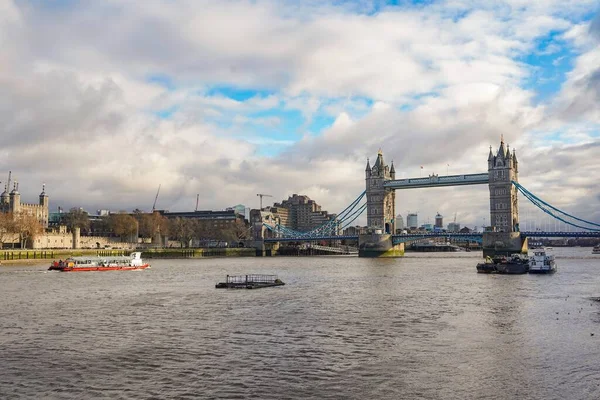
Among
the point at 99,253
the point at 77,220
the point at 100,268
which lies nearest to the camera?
the point at 100,268

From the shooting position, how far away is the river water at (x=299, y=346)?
18.8m

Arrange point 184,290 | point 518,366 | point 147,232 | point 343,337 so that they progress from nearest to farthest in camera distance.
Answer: point 518,366 < point 343,337 < point 184,290 < point 147,232

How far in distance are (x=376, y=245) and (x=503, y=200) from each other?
100 ft

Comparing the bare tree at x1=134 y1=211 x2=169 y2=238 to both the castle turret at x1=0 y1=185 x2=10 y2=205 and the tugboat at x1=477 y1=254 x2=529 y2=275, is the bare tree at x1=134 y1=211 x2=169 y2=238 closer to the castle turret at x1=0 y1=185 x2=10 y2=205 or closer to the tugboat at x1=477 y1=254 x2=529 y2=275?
the castle turret at x1=0 y1=185 x2=10 y2=205

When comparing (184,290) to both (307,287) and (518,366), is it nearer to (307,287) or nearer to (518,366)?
(307,287)

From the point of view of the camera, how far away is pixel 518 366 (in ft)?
70.3

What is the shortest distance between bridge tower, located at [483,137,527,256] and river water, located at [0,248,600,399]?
3279 inches

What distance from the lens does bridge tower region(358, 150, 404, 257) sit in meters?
141

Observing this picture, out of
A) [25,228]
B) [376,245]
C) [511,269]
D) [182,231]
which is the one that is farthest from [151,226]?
[511,269]

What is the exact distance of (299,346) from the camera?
25.0m

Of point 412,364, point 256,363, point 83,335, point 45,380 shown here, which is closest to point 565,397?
point 412,364

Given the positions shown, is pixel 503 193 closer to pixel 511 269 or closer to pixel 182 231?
pixel 511 269

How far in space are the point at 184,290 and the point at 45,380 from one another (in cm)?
3027

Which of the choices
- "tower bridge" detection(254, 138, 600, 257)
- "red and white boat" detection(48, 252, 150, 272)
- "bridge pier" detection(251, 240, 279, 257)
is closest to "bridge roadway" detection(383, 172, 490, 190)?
"tower bridge" detection(254, 138, 600, 257)
